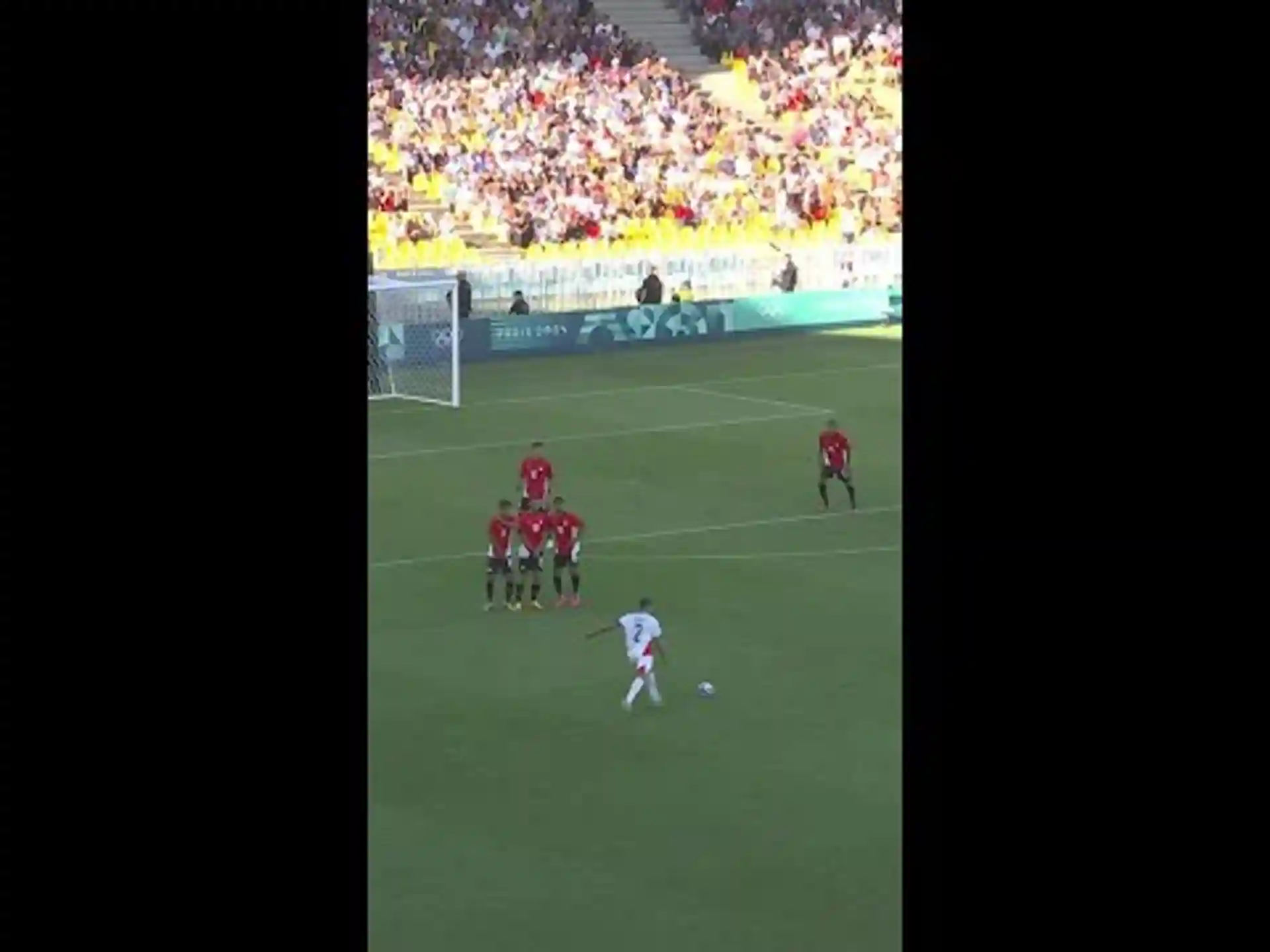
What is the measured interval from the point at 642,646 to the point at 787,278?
27.0m

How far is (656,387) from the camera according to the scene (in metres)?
39.2

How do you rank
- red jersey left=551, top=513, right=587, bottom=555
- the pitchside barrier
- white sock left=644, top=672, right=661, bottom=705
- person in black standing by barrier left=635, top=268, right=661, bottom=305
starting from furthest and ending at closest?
person in black standing by barrier left=635, top=268, right=661, bottom=305 < the pitchside barrier < red jersey left=551, top=513, right=587, bottom=555 < white sock left=644, top=672, right=661, bottom=705

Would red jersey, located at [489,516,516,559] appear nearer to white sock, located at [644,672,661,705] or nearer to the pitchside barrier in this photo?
white sock, located at [644,672,661,705]

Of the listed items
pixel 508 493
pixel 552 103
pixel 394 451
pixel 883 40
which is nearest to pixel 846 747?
pixel 508 493

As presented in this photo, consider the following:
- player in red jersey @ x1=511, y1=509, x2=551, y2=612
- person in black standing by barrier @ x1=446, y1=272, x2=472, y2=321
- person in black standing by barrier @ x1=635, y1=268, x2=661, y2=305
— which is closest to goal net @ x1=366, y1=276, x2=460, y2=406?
person in black standing by barrier @ x1=446, y1=272, x2=472, y2=321

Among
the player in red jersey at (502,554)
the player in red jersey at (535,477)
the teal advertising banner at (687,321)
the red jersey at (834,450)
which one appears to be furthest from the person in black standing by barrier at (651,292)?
the player in red jersey at (502,554)

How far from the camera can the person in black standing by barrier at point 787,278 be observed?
47.5m

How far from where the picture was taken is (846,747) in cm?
2031

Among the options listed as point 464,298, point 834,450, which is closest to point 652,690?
point 834,450

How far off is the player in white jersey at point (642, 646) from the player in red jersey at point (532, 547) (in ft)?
9.69

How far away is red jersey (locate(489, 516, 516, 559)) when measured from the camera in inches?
968

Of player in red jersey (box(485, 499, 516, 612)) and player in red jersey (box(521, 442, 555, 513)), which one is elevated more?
player in red jersey (box(521, 442, 555, 513))

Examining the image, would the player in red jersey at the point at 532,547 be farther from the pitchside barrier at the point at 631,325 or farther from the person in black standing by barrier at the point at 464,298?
the person in black standing by barrier at the point at 464,298
